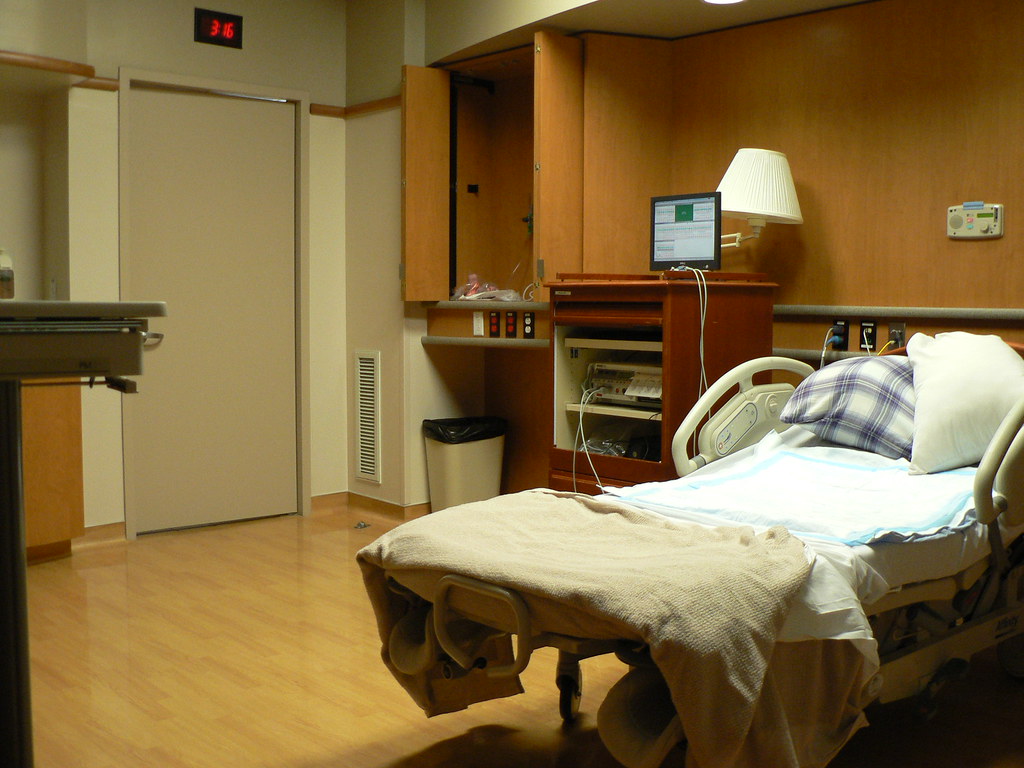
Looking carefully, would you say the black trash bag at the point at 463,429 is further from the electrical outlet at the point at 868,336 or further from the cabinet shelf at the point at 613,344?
the electrical outlet at the point at 868,336

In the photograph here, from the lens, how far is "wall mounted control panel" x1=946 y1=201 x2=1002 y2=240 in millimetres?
3201

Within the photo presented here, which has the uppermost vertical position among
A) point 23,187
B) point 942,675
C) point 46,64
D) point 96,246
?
point 46,64

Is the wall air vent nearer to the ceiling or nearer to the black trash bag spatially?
the black trash bag

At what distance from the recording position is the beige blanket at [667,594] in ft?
5.35

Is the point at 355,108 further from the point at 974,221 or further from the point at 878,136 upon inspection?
the point at 974,221

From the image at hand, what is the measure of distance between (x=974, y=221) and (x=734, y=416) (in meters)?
1.07

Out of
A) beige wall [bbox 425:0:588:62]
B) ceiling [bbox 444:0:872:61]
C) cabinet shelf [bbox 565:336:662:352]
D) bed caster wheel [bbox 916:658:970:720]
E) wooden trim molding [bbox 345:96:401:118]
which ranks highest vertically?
beige wall [bbox 425:0:588:62]

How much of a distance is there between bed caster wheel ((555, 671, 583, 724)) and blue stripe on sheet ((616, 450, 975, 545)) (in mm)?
481

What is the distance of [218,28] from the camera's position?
4535 mm

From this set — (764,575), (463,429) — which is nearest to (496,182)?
(463,429)

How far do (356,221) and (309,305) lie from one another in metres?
0.49

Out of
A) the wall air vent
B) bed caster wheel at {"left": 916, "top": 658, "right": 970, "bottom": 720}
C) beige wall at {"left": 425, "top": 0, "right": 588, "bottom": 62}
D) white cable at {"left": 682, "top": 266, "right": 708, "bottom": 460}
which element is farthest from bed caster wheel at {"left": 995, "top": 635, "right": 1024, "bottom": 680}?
the wall air vent

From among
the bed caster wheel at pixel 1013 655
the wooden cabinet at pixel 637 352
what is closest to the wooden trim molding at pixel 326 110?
the wooden cabinet at pixel 637 352

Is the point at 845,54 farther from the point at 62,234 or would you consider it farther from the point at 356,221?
the point at 62,234
